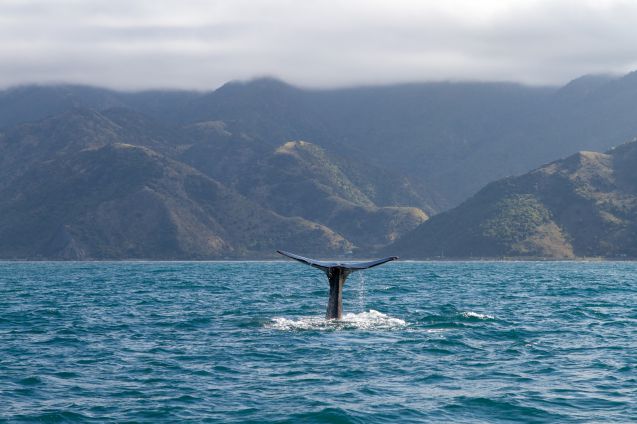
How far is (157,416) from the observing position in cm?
3145

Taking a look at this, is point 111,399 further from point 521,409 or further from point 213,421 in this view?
point 521,409

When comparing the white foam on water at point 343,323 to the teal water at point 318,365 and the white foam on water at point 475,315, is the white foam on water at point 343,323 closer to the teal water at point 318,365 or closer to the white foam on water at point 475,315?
the teal water at point 318,365

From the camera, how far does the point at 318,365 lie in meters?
40.8

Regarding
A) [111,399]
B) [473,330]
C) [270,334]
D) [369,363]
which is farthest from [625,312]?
[111,399]

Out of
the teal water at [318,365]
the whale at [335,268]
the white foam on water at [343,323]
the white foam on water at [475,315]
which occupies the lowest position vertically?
the teal water at [318,365]

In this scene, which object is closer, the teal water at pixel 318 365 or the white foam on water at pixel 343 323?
the teal water at pixel 318 365

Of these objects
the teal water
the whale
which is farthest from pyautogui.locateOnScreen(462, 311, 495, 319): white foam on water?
the whale

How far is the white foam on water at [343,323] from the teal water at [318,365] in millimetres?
126

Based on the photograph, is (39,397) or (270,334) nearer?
(39,397)

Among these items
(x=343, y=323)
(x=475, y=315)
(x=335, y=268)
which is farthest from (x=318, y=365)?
(x=475, y=315)

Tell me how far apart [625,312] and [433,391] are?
3689 cm

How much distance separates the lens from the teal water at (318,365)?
106 ft

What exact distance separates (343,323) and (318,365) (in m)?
15.4

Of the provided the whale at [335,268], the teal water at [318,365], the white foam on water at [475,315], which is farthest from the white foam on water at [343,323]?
the white foam on water at [475,315]
